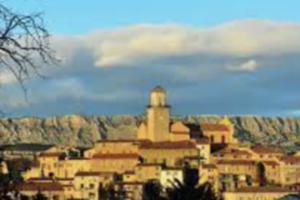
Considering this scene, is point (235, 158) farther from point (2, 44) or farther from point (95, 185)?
point (2, 44)

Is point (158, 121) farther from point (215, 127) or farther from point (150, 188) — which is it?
point (150, 188)

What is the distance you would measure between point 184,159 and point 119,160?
6990 mm

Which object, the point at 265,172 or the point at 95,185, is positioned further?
the point at 265,172

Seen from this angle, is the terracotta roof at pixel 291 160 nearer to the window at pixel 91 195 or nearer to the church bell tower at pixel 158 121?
the church bell tower at pixel 158 121

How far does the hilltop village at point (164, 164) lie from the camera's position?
96500 millimetres

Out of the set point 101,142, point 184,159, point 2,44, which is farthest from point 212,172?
point 2,44

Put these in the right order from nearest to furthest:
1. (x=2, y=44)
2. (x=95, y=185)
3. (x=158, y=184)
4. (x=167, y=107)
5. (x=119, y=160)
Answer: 1. (x=2, y=44)
2. (x=158, y=184)
3. (x=95, y=185)
4. (x=119, y=160)
5. (x=167, y=107)

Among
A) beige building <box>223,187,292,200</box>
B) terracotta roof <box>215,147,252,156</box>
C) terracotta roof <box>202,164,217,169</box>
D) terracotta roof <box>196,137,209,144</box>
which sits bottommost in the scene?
beige building <box>223,187,292,200</box>

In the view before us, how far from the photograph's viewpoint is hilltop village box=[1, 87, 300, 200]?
96.5 m

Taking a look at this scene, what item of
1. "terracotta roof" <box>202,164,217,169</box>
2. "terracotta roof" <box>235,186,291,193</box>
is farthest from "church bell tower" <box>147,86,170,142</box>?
"terracotta roof" <box>235,186,291,193</box>

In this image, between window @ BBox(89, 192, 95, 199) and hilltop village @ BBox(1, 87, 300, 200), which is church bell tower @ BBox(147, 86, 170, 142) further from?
window @ BBox(89, 192, 95, 199)

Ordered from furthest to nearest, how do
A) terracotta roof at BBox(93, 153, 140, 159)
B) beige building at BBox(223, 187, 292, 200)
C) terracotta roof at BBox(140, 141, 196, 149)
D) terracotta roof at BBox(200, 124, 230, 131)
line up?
terracotta roof at BBox(200, 124, 230, 131), terracotta roof at BBox(93, 153, 140, 159), terracotta roof at BBox(140, 141, 196, 149), beige building at BBox(223, 187, 292, 200)

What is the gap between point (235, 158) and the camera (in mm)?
107312

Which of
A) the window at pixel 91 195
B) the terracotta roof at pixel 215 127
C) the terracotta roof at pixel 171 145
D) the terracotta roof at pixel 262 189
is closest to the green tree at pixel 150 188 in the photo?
the window at pixel 91 195
